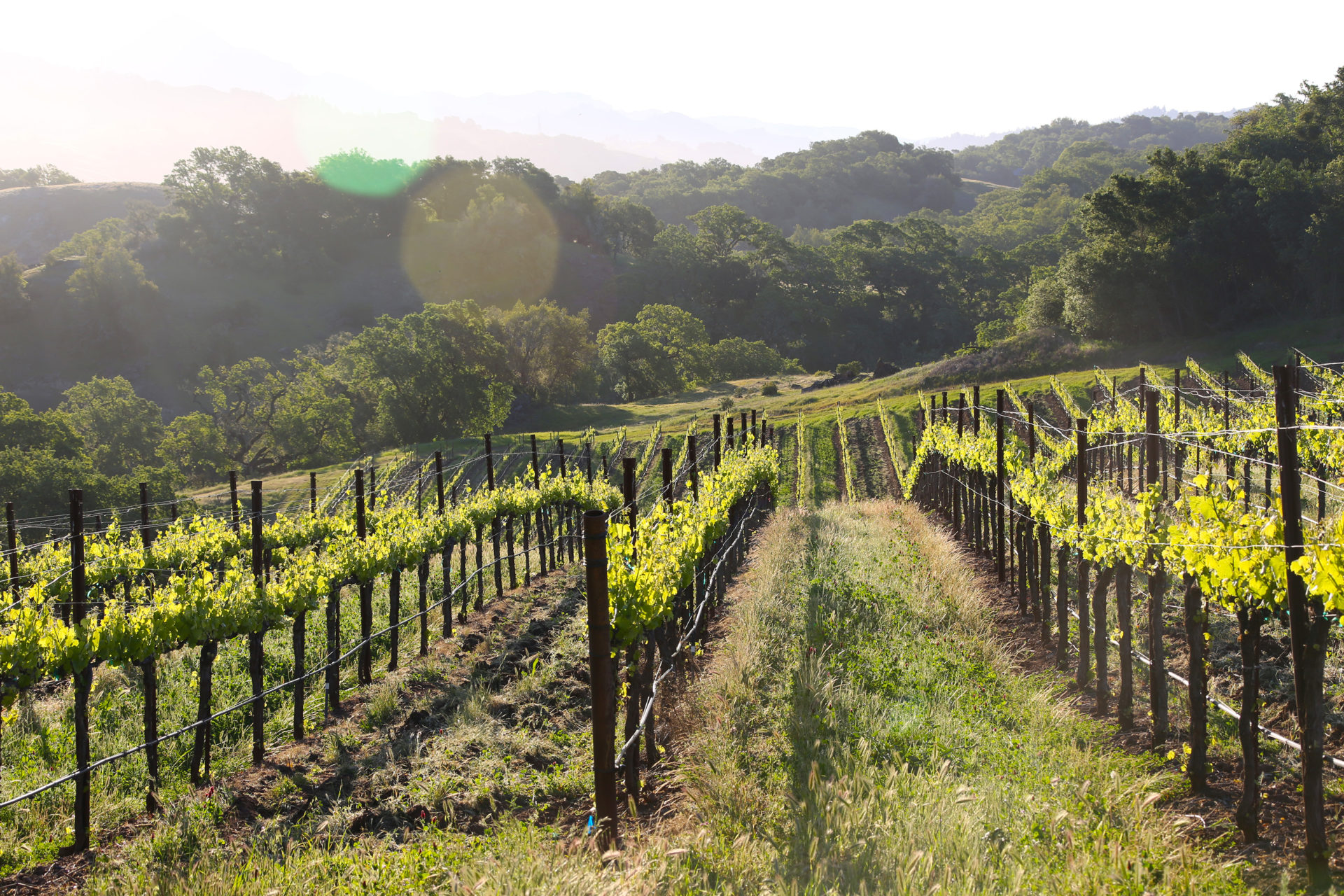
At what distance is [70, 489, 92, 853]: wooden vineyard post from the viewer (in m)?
5.73

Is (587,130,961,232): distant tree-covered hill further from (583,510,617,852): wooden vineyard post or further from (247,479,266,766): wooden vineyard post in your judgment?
(583,510,617,852): wooden vineyard post

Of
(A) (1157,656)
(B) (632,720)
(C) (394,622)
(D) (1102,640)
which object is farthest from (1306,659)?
(C) (394,622)

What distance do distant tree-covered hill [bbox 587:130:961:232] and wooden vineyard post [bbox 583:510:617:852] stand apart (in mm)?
124489

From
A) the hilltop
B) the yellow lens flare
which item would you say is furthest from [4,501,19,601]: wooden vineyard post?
the hilltop

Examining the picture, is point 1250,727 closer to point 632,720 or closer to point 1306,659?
point 1306,659

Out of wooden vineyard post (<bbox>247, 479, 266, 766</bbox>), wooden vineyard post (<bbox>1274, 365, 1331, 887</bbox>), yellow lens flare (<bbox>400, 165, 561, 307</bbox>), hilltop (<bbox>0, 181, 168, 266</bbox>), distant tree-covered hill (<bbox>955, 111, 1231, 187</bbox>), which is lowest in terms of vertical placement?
wooden vineyard post (<bbox>247, 479, 266, 766</bbox>)

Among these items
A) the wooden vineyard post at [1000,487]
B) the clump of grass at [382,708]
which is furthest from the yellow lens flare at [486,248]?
the clump of grass at [382,708]

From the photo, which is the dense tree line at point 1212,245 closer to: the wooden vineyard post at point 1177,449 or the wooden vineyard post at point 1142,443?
the wooden vineyard post at point 1142,443

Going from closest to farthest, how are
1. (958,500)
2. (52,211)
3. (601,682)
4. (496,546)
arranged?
(601,682)
(496,546)
(958,500)
(52,211)

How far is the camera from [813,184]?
137 metres

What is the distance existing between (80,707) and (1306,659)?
8526mm

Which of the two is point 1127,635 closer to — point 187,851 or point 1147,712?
point 1147,712

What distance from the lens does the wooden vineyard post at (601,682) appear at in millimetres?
4446

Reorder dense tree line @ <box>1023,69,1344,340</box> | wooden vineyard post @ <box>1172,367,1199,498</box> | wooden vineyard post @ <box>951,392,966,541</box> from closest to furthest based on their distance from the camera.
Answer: wooden vineyard post @ <box>1172,367,1199,498</box> < wooden vineyard post @ <box>951,392,966,541</box> < dense tree line @ <box>1023,69,1344,340</box>
